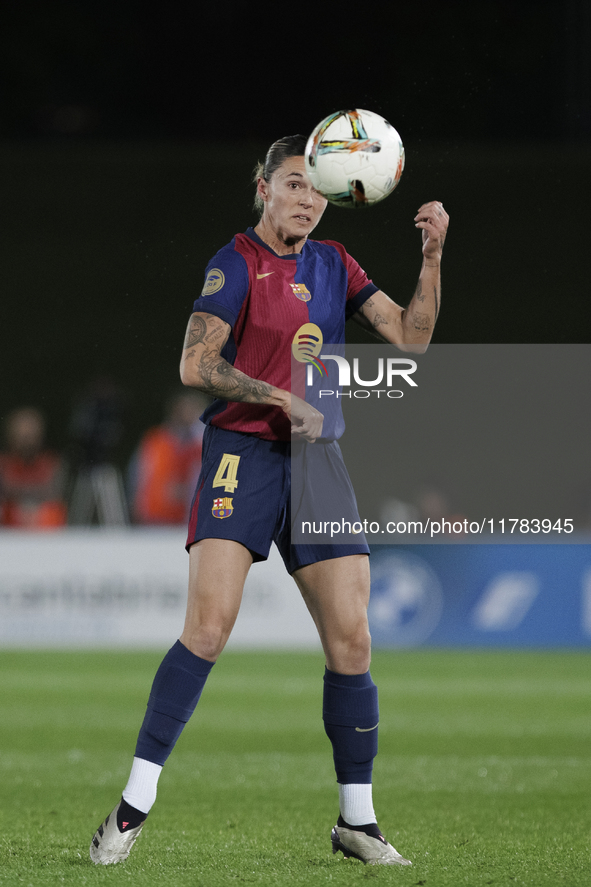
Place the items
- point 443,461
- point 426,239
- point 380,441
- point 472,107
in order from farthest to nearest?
point 472,107 < point 443,461 < point 380,441 < point 426,239

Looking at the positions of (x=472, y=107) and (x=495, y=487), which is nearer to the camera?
(x=495, y=487)

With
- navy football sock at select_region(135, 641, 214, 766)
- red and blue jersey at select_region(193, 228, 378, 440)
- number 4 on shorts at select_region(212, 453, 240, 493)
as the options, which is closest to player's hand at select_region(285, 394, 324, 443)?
red and blue jersey at select_region(193, 228, 378, 440)

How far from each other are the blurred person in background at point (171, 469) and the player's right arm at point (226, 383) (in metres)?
7.45

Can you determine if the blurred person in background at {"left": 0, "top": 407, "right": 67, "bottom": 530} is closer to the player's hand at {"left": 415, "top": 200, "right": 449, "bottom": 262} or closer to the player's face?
the player's face

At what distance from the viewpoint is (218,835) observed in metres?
4.03

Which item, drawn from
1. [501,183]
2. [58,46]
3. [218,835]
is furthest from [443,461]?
[218,835]

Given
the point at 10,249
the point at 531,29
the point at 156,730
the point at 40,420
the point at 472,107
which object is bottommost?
the point at 156,730

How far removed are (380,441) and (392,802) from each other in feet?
25.2

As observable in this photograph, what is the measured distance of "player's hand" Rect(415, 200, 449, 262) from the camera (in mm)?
3729

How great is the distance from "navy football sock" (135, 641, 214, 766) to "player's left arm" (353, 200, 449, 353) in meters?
1.27

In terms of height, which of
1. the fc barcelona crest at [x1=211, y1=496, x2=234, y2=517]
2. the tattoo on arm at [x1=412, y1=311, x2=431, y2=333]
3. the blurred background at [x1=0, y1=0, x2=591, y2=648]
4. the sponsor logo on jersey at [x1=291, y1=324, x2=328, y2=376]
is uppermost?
the blurred background at [x1=0, y1=0, x2=591, y2=648]

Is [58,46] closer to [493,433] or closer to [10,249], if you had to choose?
[10,249]

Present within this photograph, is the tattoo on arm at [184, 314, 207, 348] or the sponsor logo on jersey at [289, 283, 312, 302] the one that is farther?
the sponsor logo on jersey at [289, 283, 312, 302]

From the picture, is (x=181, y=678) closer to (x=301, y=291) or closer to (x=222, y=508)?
(x=222, y=508)
